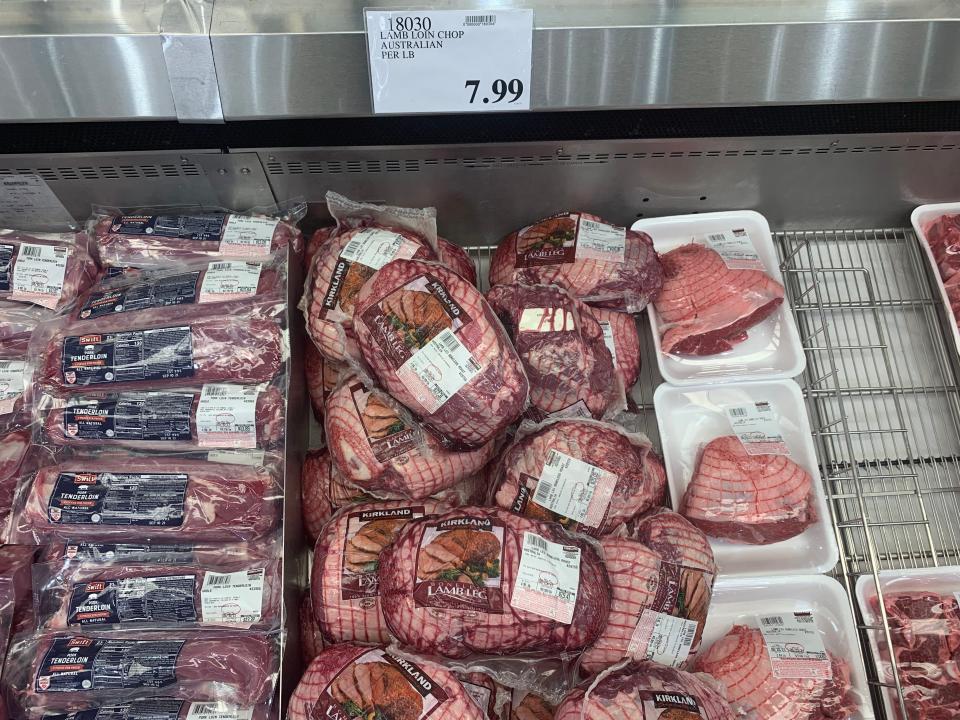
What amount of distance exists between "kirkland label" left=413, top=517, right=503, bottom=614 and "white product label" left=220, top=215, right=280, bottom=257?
0.88 metres

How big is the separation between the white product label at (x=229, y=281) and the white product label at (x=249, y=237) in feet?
0.22

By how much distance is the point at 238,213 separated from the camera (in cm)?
187

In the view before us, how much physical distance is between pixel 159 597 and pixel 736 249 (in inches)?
67.3

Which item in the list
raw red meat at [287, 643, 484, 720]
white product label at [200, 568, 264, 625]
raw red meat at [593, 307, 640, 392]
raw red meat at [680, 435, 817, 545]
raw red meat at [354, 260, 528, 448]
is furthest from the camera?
raw red meat at [593, 307, 640, 392]

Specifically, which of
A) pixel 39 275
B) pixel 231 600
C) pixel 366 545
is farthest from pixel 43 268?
pixel 366 545

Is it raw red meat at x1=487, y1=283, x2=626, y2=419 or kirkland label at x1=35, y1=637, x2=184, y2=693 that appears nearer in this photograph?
kirkland label at x1=35, y1=637, x2=184, y2=693

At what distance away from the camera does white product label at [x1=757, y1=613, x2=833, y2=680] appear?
160 cm

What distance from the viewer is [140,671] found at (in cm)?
143

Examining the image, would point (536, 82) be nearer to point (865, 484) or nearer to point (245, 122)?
point (245, 122)

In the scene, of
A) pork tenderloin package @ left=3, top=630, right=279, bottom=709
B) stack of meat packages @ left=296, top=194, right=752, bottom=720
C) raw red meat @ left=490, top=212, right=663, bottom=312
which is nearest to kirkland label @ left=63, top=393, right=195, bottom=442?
stack of meat packages @ left=296, top=194, right=752, bottom=720

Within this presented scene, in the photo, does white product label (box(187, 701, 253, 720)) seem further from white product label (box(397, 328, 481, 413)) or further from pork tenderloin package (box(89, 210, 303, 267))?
pork tenderloin package (box(89, 210, 303, 267))

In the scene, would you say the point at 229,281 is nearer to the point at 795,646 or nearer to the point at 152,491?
the point at 152,491

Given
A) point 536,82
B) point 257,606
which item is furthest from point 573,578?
point 536,82

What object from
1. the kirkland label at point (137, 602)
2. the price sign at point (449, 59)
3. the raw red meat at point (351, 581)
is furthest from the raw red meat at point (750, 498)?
the kirkland label at point (137, 602)
